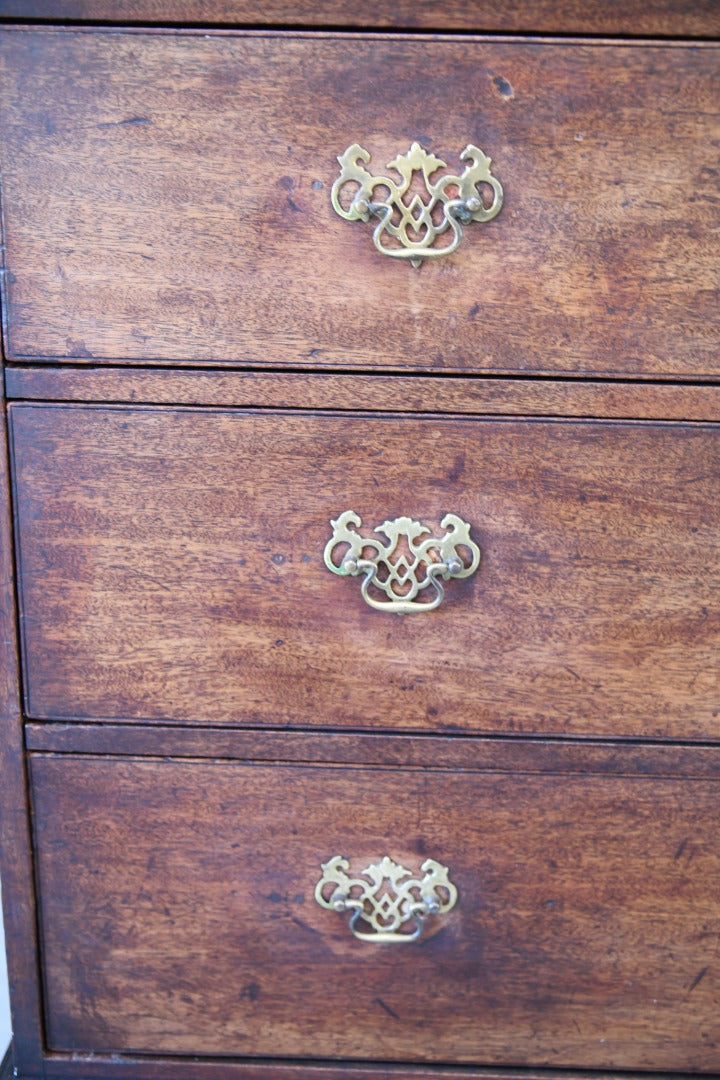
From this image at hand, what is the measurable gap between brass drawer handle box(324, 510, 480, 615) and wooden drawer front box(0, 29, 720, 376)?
0.12 meters

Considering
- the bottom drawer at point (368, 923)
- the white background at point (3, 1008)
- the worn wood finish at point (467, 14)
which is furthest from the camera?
the white background at point (3, 1008)

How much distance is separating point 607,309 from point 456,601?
0.24 meters

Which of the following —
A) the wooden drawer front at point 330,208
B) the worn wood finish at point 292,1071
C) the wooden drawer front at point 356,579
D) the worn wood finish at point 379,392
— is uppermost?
the wooden drawer front at point 330,208

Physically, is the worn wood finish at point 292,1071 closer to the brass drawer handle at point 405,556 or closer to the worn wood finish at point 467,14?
the brass drawer handle at point 405,556

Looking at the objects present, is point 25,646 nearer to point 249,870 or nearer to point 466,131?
point 249,870

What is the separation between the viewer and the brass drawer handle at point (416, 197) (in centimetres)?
60

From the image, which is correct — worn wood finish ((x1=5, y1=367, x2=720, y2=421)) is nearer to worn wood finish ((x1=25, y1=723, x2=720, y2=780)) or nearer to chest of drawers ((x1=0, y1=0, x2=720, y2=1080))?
chest of drawers ((x1=0, y1=0, x2=720, y2=1080))

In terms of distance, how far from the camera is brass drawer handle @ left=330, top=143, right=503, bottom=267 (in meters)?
0.60

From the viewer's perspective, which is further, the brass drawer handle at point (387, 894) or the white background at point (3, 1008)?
the white background at point (3, 1008)

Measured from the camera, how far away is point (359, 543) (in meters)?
0.64

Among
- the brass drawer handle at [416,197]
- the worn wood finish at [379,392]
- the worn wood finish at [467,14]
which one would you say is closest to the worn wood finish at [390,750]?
the worn wood finish at [379,392]

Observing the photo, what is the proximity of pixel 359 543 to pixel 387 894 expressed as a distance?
0.29 meters

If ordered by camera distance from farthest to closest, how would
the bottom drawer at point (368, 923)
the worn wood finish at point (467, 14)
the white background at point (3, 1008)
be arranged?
1. the white background at point (3, 1008)
2. the bottom drawer at point (368, 923)
3. the worn wood finish at point (467, 14)

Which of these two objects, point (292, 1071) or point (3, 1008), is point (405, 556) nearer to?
point (292, 1071)
